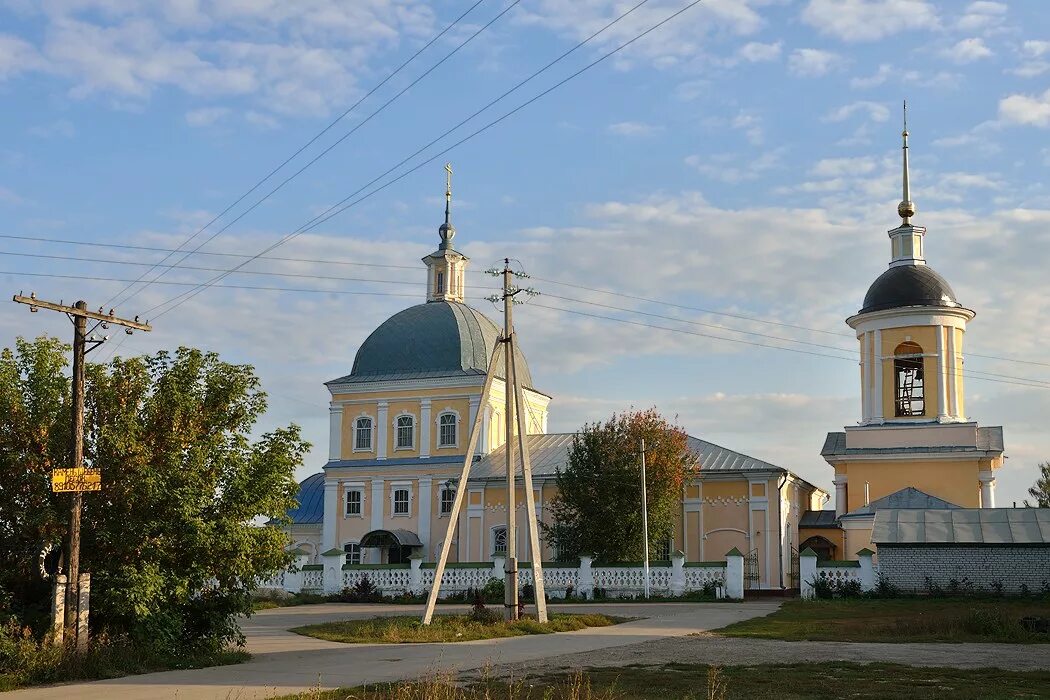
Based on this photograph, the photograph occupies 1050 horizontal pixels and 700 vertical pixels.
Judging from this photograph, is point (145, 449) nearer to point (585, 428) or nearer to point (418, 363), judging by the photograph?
point (585, 428)

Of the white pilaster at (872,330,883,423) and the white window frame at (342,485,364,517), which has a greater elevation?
the white pilaster at (872,330,883,423)

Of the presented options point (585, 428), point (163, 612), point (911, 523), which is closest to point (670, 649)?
point (163, 612)

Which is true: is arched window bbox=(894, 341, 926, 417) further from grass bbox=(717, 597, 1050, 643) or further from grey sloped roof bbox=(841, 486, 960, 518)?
grass bbox=(717, 597, 1050, 643)

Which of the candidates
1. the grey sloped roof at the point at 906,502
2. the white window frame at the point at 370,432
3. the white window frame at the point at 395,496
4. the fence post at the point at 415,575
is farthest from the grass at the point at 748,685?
the white window frame at the point at 370,432

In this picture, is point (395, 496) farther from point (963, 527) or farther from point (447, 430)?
point (963, 527)

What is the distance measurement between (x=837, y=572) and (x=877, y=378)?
427 inches

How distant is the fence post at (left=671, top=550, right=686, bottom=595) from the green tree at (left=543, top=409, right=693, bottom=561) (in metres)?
4.16

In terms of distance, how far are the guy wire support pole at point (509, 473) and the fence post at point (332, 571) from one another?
43.6 feet

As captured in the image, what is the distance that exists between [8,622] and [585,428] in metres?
24.5

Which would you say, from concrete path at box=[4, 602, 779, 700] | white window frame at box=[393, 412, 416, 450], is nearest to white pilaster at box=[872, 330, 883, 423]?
concrete path at box=[4, 602, 779, 700]

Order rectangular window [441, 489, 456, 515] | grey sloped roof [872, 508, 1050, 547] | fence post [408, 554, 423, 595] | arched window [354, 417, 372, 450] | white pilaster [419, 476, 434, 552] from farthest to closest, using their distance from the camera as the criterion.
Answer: arched window [354, 417, 372, 450]
white pilaster [419, 476, 434, 552]
rectangular window [441, 489, 456, 515]
fence post [408, 554, 423, 595]
grey sloped roof [872, 508, 1050, 547]

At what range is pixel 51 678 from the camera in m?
13.7

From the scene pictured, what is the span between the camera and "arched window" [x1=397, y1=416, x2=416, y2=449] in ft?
149

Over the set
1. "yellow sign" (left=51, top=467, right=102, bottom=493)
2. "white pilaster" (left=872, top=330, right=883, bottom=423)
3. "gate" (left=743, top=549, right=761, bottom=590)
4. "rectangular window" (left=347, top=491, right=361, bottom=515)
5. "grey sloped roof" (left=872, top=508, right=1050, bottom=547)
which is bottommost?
"gate" (left=743, top=549, right=761, bottom=590)
